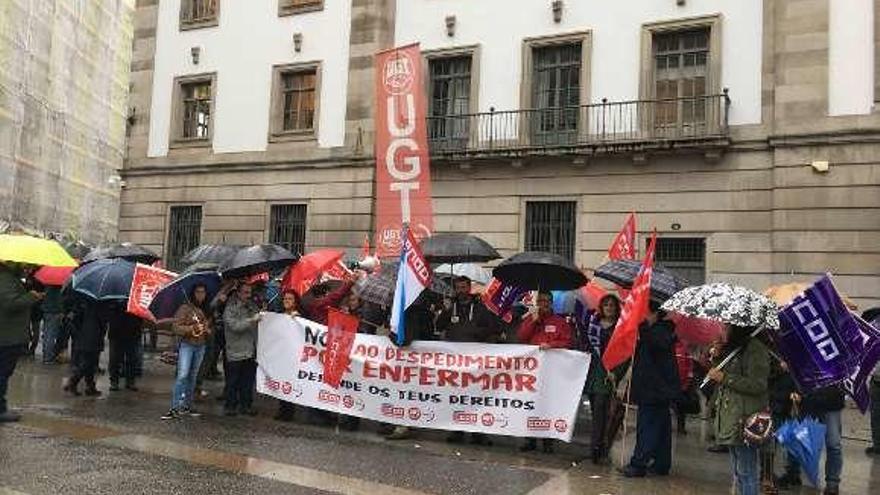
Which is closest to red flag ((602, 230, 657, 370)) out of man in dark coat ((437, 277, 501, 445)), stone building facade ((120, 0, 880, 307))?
man in dark coat ((437, 277, 501, 445))

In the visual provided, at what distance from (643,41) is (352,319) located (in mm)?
11449

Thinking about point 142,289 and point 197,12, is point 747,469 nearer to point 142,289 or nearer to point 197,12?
point 142,289

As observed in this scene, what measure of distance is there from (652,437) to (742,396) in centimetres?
178

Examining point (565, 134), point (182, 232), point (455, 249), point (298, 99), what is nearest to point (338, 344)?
point (455, 249)

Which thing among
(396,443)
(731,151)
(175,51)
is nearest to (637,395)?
(396,443)

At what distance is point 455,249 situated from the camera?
10570 millimetres

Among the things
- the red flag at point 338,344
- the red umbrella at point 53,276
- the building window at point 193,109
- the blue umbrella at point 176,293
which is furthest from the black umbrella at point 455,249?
the building window at point 193,109

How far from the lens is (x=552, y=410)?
29.1 ft

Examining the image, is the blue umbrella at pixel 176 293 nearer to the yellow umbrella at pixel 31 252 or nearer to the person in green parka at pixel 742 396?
the yellow umbrella at pixel 31 252

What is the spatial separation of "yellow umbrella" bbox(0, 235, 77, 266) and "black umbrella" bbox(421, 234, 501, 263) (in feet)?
13.5

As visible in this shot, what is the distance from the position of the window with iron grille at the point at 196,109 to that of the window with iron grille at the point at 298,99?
2.67m

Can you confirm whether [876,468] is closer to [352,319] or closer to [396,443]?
[396,443]

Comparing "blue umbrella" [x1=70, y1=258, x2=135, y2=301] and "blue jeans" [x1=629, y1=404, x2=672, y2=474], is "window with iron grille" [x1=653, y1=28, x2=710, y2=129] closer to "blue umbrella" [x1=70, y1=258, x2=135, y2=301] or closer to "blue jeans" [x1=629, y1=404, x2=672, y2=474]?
"blue jeans" [x1=629, y1=404, x2=672, y2=474]

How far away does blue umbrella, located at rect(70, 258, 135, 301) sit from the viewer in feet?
37.2
